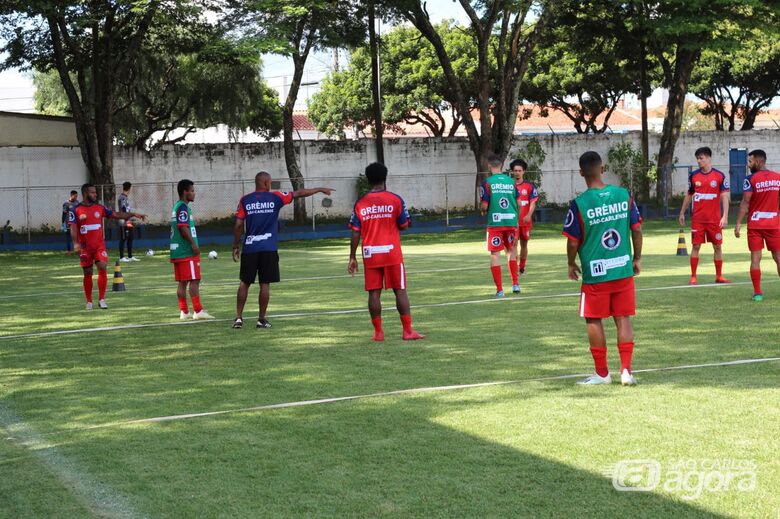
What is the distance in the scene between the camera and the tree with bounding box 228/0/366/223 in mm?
34500

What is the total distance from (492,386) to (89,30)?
33.0 metres

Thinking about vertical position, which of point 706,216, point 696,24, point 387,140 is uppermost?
point 696,24

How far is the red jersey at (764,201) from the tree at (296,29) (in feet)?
70.7

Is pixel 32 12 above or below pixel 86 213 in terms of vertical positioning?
above

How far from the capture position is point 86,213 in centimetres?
1586

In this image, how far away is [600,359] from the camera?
8.45 metres

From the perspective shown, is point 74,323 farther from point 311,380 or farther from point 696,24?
point 696,24

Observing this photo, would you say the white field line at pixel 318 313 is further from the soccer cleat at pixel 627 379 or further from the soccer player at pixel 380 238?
the soccer cleat at pixel 627 379

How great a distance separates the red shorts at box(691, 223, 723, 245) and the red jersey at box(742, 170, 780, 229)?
1.66 m

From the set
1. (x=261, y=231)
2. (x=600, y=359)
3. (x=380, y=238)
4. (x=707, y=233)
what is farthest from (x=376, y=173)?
(x=707, y=233)

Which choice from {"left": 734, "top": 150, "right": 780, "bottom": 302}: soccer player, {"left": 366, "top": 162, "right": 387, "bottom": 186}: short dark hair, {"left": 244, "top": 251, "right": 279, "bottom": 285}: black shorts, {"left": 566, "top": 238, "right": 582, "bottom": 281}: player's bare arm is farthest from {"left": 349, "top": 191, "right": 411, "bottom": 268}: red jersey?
{"left": 734, "top": 150, "right": 780, "bottom": 302}: soccer player

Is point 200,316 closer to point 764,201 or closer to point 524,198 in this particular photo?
point 524,198

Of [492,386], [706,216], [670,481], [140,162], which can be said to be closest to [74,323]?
[492,386]

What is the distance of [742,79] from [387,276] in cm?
5607
